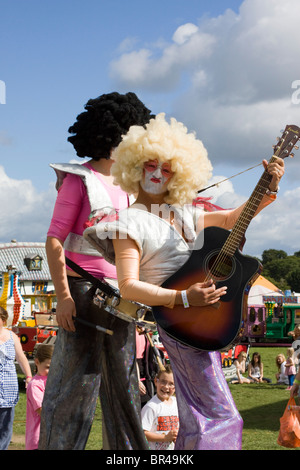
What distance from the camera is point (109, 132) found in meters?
3.65

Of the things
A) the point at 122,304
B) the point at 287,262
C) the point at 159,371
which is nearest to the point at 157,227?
the point at 122,304

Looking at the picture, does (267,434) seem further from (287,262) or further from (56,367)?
(287,262)

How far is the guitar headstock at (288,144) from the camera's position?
10.0 feet

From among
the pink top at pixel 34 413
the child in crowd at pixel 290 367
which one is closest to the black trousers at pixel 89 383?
the pink top at pixel 34 413

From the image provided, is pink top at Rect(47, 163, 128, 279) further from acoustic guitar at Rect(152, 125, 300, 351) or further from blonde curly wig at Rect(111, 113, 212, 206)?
acoustic guitar at Rect(152, 125, 300, 351)

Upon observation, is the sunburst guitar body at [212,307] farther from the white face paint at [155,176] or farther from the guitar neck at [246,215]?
the white face paint at [155,176]

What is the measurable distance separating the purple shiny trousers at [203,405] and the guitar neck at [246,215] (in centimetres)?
48

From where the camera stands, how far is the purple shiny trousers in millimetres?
2797

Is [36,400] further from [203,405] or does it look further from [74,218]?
[203,405]

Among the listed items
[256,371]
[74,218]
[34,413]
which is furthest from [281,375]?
[74,218]

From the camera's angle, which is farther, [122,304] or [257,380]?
[257,380]

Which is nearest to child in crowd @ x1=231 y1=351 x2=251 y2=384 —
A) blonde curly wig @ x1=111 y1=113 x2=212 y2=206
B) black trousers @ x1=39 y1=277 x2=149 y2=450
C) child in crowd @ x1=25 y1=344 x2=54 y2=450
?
child in crowd @ x1=25 y1=344 x2=54 y2=450

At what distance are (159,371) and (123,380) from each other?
72.2 inches

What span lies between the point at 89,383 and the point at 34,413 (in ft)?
6.34
